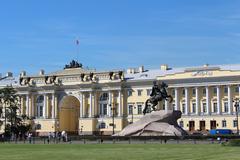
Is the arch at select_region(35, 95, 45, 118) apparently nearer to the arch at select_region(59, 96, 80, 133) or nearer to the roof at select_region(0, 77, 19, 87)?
the arch at select_region(59, 96, 80, 133)

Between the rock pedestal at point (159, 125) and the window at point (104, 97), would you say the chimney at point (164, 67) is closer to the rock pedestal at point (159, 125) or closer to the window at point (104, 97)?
the window at point (104, 97)

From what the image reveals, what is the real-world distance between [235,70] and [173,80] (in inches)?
586

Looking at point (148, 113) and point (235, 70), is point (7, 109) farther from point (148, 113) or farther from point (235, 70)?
point (148, 113)

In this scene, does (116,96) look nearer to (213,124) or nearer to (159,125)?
(213,124)

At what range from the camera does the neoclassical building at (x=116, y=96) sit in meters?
119

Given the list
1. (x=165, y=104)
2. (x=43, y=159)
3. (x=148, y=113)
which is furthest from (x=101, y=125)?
(x=43, y=159)

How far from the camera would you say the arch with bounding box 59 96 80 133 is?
460 feet

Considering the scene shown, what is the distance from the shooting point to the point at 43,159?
3130cm

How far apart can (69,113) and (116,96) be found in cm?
1630

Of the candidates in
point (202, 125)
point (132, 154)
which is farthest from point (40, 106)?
point (132, 154)

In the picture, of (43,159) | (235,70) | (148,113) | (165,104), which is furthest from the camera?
(165,104)

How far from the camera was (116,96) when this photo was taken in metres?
133

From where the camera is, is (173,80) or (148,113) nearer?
(148,113)

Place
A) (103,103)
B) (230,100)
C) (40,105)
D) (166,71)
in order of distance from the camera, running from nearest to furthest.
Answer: (230,100)
(166,71)
(103,103)
(40,105)
